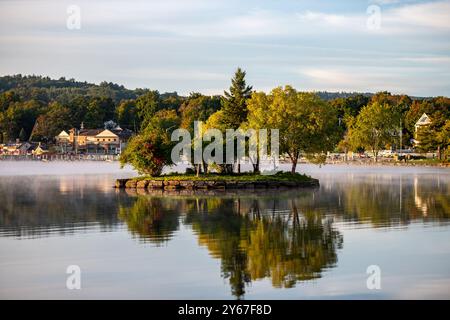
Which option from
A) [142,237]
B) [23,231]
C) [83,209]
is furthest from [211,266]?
[83,209]

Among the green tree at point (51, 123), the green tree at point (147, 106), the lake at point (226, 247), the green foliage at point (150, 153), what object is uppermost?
the green tree at point (147, 106)

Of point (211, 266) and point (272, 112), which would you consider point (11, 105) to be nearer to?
point (272, 112)

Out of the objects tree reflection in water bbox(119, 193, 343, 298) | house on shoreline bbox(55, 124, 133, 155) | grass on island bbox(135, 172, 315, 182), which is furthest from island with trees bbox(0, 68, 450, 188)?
tree reflection in water bbox(119, 193, 343, 298)

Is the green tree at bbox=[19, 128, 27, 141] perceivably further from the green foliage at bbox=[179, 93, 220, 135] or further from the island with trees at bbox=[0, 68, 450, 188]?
the green foliage at bbox=[179, 93, 220, 135]

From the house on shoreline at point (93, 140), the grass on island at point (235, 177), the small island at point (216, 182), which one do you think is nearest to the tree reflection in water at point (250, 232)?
the small island at point (216, 182)

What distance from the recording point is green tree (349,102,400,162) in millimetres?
114500

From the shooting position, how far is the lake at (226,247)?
19484 millimetres

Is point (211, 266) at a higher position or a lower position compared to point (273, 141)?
lower

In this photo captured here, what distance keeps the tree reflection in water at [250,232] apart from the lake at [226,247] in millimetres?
42

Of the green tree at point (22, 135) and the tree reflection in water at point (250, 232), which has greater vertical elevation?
the green tree at point (22, 135)

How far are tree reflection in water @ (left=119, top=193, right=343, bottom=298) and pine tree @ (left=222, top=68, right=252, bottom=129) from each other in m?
20.0

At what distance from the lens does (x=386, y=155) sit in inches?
4897

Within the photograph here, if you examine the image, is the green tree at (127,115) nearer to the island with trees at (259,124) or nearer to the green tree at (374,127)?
the island with trees at (259,124)
